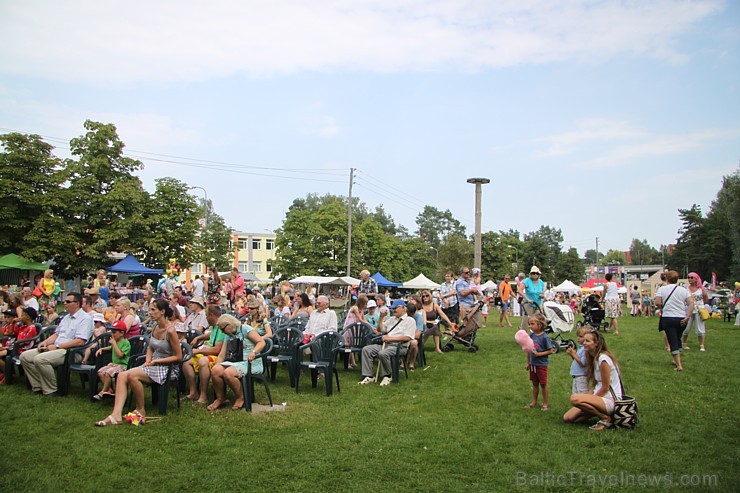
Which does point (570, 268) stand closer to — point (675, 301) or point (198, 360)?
point (675, 301)

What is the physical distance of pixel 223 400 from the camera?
694 centimetres

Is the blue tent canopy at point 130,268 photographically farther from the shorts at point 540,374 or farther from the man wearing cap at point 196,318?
the shorts at point 540,374

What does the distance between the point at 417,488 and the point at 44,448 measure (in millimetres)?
3610

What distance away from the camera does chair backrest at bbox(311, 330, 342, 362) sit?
8172 mm

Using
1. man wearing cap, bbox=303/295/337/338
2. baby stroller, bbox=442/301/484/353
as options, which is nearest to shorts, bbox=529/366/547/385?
man wearing cap, bbox=303/295/337/338

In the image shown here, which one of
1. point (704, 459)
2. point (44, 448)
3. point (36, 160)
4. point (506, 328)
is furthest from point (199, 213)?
point (704, 459)

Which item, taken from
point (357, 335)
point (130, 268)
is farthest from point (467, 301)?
point (130, 268)

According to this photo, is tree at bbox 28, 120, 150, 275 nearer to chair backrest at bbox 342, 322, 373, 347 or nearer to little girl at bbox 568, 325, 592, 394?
chair backrest at bbox 342, 322, 373, 347

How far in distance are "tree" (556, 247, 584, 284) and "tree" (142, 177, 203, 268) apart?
192ft

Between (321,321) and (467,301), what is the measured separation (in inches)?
170

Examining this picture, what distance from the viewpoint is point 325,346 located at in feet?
27.2

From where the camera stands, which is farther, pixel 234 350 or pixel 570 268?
pixel 570 268

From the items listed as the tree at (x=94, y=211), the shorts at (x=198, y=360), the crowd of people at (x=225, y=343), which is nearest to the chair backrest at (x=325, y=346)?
the crowd of people at (x=225, y=343)

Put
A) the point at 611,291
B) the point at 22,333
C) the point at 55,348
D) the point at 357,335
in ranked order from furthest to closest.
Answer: the point at 611,291, the point at 357,335, the point at 22,333, the point at 55,348
